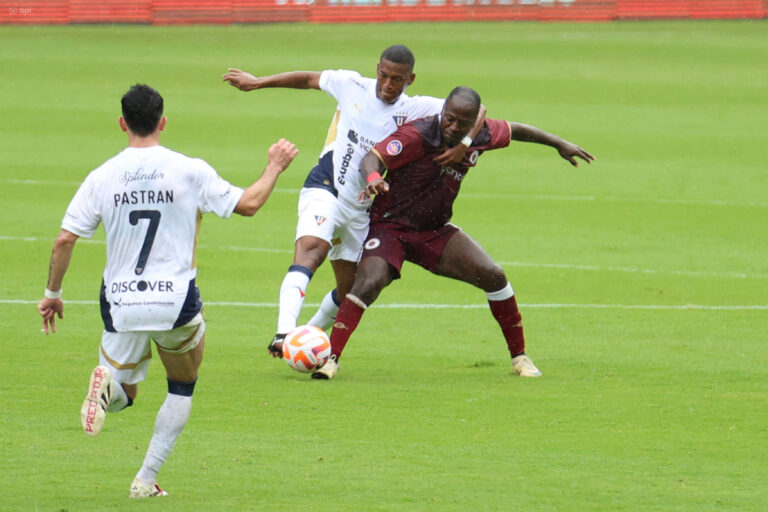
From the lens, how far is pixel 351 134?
957 cm

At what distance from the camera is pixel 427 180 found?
9328 millimetres

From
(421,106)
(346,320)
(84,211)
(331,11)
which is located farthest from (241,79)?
(331,11)

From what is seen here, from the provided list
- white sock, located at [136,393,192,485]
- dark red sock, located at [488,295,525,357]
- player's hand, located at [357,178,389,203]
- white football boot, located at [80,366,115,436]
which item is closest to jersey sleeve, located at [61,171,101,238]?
white football boot, located at [80,366,115,436]

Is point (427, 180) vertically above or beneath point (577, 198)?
above

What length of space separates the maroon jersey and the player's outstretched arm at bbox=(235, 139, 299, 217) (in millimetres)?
3144

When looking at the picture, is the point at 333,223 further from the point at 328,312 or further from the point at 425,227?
the point at 328,312

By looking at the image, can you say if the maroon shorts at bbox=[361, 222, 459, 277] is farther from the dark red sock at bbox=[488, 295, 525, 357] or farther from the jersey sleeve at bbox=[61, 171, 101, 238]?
the jersey sleeve at bbox=[61, 171, 101, 238]

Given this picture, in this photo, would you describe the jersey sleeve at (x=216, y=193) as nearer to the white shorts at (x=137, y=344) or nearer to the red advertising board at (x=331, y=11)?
the white shorts at (x=137, y=344)

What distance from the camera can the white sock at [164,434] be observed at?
608 centimetres

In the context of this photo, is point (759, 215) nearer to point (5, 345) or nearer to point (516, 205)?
point (516, 205)

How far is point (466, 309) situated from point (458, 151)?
3812 mm

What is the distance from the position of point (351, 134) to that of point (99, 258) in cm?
655

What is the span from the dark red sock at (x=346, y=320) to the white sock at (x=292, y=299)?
377 mm

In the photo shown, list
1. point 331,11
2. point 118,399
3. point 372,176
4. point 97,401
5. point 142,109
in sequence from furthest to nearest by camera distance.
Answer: point 331,11, point 372,176, point 118,399, point 97,401, point 142,109
